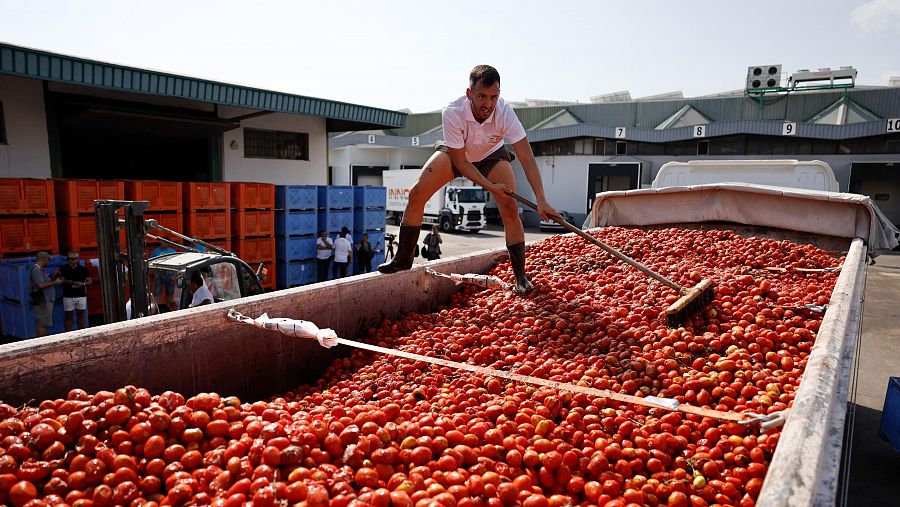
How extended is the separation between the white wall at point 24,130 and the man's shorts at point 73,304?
348cm

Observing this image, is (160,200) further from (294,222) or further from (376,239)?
(376,239)

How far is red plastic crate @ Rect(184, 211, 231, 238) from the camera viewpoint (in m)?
11.0

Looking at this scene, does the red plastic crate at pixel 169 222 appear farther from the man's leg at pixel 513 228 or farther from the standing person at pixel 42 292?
the man's leg at pixel 513 228

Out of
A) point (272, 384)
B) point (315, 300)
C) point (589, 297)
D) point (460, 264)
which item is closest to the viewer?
point (272, 384)

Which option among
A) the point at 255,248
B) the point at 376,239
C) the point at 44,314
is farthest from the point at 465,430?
the point at 376,239

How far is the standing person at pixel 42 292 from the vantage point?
26.7 ft

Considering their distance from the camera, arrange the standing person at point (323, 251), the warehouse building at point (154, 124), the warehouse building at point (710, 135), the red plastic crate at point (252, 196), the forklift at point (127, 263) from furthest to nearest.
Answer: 1. the warehouse building at point (710, 135)
2. the standing person at point (323, 251)
3. the red plastic crate at point (252, 196)
4. the warehouse building at point (154, 124)
5. the forklift at point (127, 263)

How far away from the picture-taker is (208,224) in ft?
37.3

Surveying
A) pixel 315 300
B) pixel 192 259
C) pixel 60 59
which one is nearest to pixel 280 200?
pixel 60 59

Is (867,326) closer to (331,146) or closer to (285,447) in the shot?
(285,447)

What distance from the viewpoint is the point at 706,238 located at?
6715 mm

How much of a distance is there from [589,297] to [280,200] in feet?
32.2

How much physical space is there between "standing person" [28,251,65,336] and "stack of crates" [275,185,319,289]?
5042 millimetres

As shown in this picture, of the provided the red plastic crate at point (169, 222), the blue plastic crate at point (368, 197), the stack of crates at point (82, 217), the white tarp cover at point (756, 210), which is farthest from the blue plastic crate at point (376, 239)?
the white tarp cover at point (756, 210)
